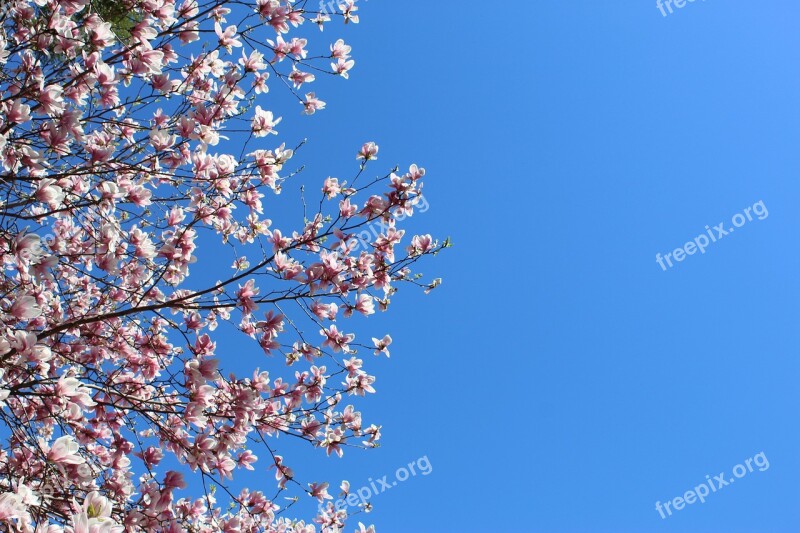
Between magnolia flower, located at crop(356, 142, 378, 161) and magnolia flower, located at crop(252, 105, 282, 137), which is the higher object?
magnolia flower, located at crop(252, 105, 282, 137)

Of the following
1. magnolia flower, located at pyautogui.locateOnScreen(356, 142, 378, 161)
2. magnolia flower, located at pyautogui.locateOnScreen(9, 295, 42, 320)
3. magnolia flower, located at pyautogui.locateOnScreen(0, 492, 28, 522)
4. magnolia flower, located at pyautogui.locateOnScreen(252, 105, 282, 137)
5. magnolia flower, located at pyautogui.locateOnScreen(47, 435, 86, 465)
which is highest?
magnolia flower, located at pyautogui.locateOnScreen(252, 105, 282, 137)

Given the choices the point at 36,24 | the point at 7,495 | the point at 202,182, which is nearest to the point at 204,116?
the point at 202,182

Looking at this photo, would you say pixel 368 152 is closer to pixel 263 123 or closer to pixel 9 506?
pixel 263 123

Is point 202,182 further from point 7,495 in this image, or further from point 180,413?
point 7,495

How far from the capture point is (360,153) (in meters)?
3.59

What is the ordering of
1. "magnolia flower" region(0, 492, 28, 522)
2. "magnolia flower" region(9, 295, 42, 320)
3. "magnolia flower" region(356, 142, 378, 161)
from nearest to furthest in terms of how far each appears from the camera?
"magnolia flower" region(0, 492, 28, 522) → "magnolia flower" region(9, 295, 42, 320) → "magnolia flower" region(356, 142, 378, 161)

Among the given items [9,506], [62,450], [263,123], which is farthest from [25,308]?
[263,123]

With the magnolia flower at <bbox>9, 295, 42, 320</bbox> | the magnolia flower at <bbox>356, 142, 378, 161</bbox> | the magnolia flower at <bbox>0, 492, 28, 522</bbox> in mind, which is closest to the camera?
the magnolia flower at <bbox>0, 492, 28, 522</bbox>

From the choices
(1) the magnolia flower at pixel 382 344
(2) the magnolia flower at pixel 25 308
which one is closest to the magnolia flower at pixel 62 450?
(2) the magnolia flower at pixel 25 308

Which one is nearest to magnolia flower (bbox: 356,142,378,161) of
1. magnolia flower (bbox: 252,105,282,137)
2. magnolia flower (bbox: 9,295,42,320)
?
magnolia flower (bbox: 252,105,282,137)

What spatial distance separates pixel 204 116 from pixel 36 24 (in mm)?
986

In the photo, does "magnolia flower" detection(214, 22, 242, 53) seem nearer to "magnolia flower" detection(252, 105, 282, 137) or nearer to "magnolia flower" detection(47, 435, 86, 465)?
"magnolia flower" detection(252, 105, 282, 137)

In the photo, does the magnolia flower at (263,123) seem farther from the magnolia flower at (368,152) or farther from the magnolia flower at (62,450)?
the magnolia flower at (62,450)

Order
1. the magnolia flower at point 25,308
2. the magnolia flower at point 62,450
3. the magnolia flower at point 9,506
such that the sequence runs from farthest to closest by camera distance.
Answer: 1. the magnolia flower at point 25,308
2. the magnolia flower at point 62,450
3. the magnolia flower at point 9,506
